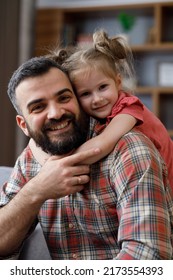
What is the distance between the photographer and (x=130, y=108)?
156 centimetres

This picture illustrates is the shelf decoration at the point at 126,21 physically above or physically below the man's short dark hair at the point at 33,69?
above

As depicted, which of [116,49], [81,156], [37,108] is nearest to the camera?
[81,156]

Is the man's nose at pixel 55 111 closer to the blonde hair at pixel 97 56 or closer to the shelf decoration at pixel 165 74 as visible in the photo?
the blonde hair at pixel 97 56

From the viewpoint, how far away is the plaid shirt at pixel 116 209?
1.26 m

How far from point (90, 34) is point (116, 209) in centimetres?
368

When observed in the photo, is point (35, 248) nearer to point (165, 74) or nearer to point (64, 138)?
point (64, 138)

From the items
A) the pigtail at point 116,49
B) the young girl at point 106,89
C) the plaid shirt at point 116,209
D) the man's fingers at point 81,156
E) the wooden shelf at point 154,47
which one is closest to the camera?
the plaid shirt at point 116,209

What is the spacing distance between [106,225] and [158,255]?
0.73ft

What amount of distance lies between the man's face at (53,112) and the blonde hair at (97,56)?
165mm

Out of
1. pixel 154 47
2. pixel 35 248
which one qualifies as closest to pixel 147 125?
Result: pixel 35 248

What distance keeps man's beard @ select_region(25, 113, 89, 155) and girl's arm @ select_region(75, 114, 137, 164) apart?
0.03 metres

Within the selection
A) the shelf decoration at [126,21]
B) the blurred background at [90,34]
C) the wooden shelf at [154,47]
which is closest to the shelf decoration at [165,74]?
the blurred background at [90,34]
